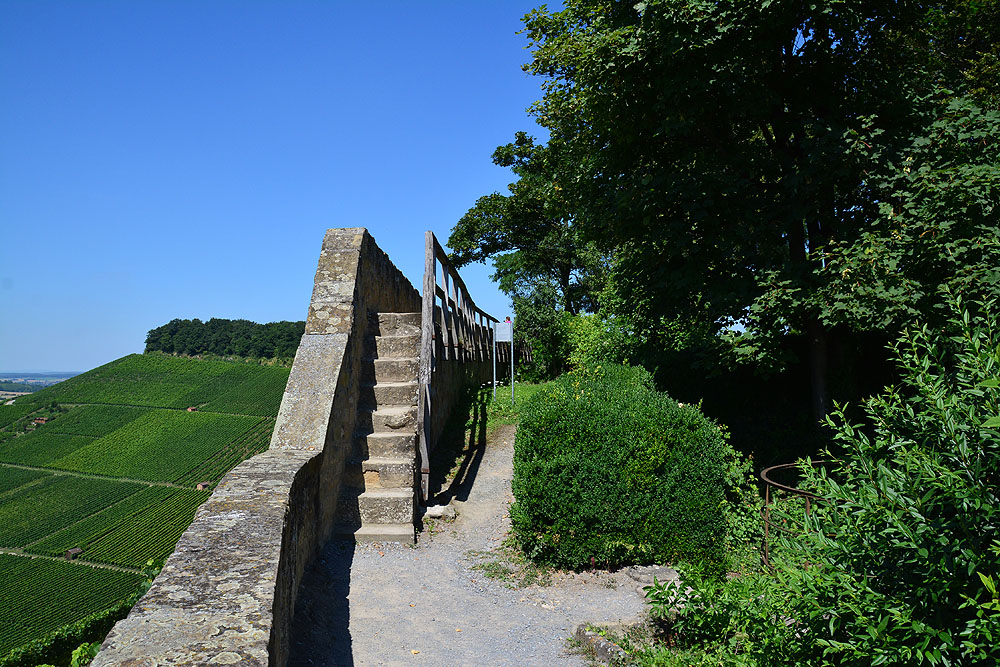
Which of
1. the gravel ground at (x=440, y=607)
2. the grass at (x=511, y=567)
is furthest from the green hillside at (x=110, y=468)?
the grass at (x=511, y=567)

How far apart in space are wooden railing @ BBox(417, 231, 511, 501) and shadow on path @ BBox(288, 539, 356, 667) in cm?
145

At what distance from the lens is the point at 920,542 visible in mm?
1887

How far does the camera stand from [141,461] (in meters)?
7.19

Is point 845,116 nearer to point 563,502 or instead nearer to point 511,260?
point 563,502

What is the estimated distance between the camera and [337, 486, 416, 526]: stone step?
5508 mm

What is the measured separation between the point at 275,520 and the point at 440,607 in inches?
73.6

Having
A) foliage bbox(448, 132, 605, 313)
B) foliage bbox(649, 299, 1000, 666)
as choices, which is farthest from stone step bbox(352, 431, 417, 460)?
foliage bbox(448, 132, 605, 313)

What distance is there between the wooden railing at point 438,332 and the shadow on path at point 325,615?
1.45 metres

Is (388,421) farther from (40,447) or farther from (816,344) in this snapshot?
(816,344)

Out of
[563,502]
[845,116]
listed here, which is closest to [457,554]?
[563,502]

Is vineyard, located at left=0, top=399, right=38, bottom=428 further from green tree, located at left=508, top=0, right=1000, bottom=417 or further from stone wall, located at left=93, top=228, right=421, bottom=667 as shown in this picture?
green tree, located at left=508, top=0, right=1000, bottom=417

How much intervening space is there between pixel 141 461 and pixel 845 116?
980 cm

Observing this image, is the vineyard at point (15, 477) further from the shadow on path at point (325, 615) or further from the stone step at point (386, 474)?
the shadow on path at point (325, 615)

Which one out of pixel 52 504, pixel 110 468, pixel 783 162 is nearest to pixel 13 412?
pixel 52 504
